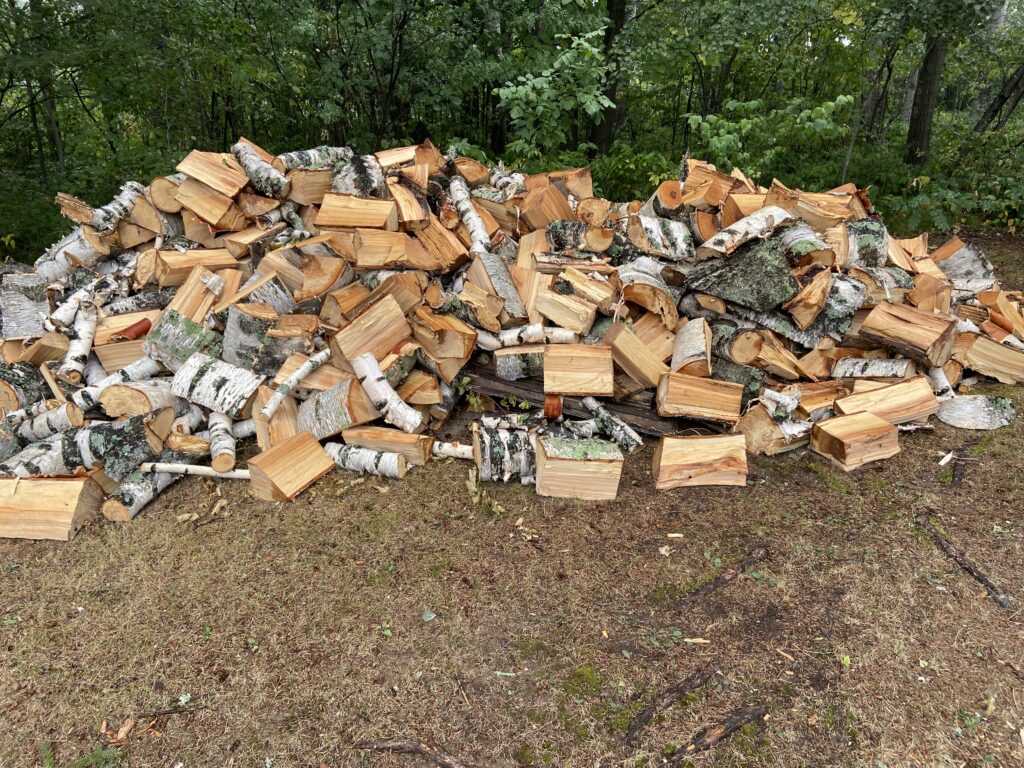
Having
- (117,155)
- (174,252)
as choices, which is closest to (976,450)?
(174,252)

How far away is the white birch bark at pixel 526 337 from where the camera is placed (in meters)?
3.51

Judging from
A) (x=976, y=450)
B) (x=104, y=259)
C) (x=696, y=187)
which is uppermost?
(x=696, y=187)

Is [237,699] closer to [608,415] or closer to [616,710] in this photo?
[616,710]

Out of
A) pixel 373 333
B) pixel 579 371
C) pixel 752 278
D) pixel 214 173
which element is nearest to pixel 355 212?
pixel 373 333

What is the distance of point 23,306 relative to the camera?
3.95 m

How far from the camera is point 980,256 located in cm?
474

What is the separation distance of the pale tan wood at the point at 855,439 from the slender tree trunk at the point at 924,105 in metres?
5.97

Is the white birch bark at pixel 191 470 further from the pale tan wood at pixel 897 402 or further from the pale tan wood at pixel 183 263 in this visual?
the pale tan wood at pixel 897 402

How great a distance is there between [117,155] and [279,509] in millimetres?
5396

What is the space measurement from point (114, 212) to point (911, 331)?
5207mm

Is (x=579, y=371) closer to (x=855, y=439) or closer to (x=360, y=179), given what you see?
(x=855, y=439)

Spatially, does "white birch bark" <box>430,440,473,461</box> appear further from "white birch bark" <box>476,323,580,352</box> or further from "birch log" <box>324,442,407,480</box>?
"white birch bark" <box>476,323,580,352</box>

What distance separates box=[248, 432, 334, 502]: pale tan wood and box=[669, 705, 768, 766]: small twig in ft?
7.02

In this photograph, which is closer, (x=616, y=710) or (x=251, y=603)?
(x=616, y=710)
